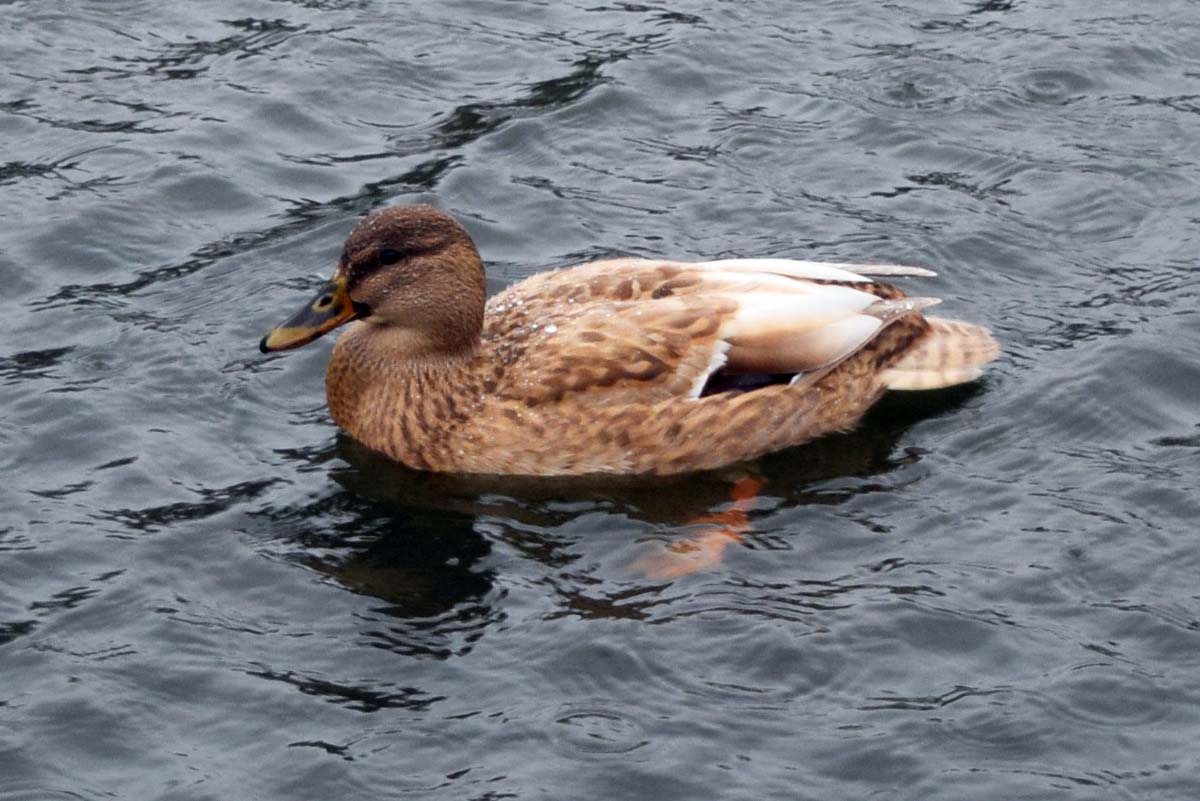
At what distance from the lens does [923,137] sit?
46.5 feet

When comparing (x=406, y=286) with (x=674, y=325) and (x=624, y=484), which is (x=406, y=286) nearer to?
(x=674, y=325)

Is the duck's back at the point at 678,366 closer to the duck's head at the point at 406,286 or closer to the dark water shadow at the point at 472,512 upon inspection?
the dark water shadow at the point at 472,512

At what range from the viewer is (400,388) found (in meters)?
11.2

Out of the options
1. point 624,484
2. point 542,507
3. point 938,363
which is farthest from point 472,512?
point 938,363

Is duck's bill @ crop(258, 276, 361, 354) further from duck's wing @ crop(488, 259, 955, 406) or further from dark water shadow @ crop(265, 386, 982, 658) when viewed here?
duck's wing @ crop(488, 259, 955, 406)

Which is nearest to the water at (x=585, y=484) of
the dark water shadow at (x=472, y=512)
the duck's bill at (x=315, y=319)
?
the dark water shadow at (x=472, y=512)

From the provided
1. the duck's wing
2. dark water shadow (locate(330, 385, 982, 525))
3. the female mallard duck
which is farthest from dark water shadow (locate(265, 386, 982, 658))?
the duck's wing

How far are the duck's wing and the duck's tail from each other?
0.28 meters

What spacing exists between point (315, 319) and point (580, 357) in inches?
55.8

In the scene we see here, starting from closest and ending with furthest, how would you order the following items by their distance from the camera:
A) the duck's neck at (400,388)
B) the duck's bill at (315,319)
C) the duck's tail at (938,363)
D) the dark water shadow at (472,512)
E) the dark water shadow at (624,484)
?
the dark water shadow at (472,512) < the dark water shadow at (624,484) < the duck's bill at (315,319) < the duck's neck at (400,388) < the duck's tail at (938,363)

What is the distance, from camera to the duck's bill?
10938 mm

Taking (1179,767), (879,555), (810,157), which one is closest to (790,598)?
(879,555)

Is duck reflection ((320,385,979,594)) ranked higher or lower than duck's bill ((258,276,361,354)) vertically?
lower

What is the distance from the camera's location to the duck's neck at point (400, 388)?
1108 cm
